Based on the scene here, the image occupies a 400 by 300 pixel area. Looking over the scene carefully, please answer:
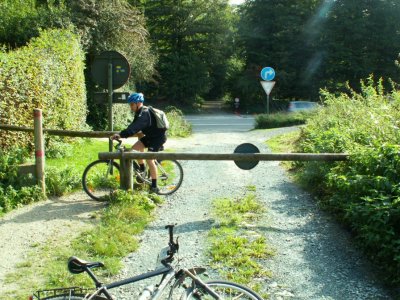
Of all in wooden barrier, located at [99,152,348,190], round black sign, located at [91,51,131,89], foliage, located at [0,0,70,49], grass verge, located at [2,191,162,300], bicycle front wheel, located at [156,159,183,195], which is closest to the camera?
grass verge, located at [2,191,162,300]

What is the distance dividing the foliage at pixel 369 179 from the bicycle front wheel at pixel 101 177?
347 centimetres

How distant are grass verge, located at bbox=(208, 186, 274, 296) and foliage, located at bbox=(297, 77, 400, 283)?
113 cm

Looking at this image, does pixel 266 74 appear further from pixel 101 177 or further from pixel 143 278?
pixel 143 278

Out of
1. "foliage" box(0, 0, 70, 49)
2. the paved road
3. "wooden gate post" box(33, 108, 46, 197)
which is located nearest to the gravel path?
"wooden gate post" box(33, 108, 46, 197)

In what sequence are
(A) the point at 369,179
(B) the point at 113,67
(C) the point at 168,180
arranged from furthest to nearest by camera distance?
(B) the point at 113,67 → (C) the point at 168,180 → (A) the point at 369,179

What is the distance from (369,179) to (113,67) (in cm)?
Answer: 592

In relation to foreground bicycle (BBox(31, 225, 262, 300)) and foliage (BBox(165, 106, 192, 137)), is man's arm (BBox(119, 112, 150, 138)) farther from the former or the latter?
foliage (BBox(165, 106, 192, 137))

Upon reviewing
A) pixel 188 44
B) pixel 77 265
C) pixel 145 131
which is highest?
pixel 188 44

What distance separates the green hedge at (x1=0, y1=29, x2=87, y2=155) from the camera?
392 inches

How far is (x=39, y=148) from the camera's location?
317 inches

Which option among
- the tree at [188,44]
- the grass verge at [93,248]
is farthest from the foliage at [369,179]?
the tree at [188,44]

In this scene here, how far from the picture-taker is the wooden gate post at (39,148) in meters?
7.95

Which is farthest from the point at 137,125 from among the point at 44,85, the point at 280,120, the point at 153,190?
the point at 280,120

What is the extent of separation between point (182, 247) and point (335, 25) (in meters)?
43.6
